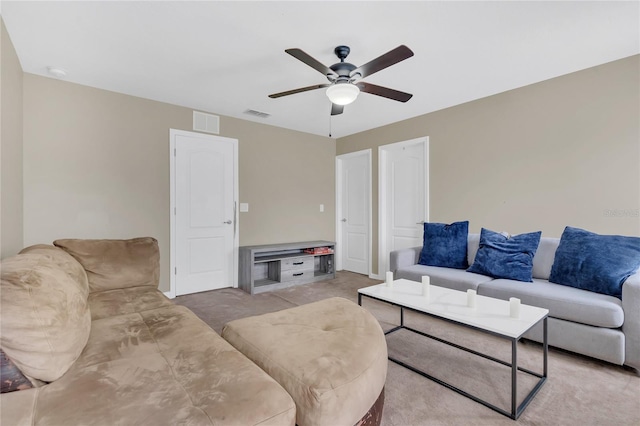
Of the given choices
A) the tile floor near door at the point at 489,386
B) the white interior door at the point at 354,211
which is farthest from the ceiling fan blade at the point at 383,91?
the white interior door at the point at 354,211

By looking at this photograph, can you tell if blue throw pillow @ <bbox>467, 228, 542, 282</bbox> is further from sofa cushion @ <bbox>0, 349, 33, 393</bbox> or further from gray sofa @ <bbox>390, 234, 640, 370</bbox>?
sofa cushion @ <bbox>0, 349, 33, 393</bbox>

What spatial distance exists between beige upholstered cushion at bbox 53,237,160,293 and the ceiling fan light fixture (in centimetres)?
212

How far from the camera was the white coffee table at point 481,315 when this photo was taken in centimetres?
160

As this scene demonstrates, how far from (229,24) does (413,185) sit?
317 cm

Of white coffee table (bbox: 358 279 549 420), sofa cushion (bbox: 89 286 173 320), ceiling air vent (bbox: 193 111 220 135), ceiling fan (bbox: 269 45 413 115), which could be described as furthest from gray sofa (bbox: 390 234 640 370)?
ceiling air vent (bbox: 193 111 220 135)

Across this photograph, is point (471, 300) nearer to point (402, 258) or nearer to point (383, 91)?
point (402, 258)

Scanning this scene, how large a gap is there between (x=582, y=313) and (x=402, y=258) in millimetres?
1668

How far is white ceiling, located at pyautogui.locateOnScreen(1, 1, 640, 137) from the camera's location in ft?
6.55

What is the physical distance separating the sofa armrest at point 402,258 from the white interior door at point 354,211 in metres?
1.31

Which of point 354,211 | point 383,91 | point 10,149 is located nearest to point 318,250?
point 354,211

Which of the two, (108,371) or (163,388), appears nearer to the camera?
(163,388)

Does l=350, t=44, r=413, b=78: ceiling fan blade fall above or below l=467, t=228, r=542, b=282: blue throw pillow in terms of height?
above

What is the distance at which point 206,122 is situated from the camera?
4008mm

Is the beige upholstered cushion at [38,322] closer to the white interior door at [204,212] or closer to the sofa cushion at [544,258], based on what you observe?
the white interior door at [204,212]
